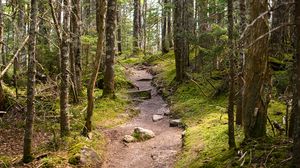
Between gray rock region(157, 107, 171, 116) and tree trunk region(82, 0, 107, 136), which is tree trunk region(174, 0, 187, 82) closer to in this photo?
gray rock region(157, 107, 171, 116)

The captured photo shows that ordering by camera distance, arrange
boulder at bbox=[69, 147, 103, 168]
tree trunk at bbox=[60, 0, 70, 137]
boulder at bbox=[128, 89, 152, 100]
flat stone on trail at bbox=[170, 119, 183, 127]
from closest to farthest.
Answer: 1. boulder at bbox=[69, 147, 103, 168]
2. tree trunk at bbox=[60, 0, 70, 137]
3. flat stone on trail at bbox=[170, 119, 183, 127]
4. boulder at bbox=[128, 89, 152, 100]

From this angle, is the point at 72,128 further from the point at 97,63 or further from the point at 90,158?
the point at 97,63

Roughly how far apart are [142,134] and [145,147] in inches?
32.5

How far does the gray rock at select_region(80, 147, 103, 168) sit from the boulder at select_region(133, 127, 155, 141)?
87.6 inches

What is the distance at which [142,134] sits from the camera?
1208cm

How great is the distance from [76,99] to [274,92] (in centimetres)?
765

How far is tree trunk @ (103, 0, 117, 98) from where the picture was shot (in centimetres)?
1595

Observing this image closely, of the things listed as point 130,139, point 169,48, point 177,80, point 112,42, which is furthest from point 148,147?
point 169,48

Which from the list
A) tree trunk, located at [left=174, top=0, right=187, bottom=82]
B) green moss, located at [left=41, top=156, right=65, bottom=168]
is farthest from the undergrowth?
green moss, located at [left=41, top=156, right=65, bottom=168]

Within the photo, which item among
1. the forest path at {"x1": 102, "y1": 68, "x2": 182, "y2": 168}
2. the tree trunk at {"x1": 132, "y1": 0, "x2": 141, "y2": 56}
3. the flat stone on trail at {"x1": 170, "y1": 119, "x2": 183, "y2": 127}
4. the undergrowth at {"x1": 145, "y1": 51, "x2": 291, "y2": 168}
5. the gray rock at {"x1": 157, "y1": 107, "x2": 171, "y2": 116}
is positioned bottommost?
the forest path at {"x1": 102, "y1": 68, "x2": 182, "y2": 168}

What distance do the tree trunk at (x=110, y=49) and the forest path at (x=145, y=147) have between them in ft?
6.52

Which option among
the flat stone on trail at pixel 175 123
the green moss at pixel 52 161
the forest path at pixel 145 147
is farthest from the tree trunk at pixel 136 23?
the green moss at pixel 52 161

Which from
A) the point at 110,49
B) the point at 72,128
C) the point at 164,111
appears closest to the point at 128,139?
the point at 72,128

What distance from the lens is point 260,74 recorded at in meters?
7.32
